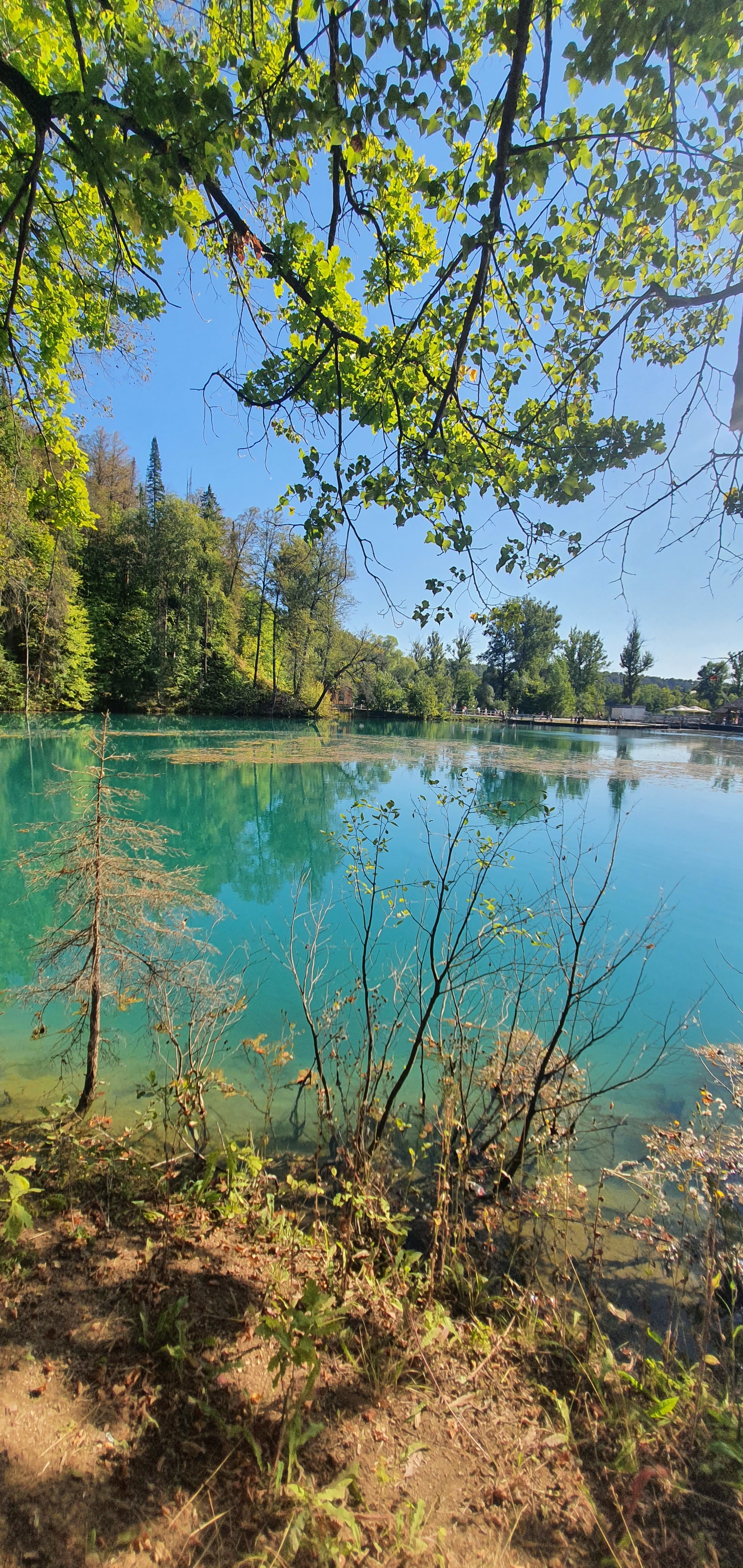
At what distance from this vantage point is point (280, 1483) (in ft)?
4.64

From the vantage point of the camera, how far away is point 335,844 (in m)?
10.3

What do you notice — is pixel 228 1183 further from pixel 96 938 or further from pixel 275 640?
pixel 275 640

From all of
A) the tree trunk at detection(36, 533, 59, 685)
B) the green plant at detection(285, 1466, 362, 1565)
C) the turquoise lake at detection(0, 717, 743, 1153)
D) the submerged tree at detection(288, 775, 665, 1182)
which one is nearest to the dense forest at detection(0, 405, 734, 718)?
the tree trunk at detection(36, 533, 59, 685)

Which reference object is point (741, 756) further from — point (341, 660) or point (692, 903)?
point (692, 903)

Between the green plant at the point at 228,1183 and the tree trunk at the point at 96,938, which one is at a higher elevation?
the tree trunk at the point at 96,938

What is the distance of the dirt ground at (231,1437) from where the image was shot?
4.28 ft

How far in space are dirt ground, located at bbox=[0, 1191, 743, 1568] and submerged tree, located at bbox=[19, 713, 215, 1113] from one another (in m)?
1.55

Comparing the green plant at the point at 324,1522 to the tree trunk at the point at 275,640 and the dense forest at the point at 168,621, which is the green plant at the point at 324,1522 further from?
the tree trunk at the point at 275,640

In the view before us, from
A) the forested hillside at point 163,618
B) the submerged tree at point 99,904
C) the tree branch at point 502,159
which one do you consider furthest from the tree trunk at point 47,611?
the tree branch at point 502,159

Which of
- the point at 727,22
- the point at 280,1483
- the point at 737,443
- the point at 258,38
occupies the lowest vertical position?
the point at 280,1483

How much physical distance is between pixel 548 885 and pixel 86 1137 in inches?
271

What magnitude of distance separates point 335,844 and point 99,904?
6.99m

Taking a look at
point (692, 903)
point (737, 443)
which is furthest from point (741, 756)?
point (737, 443)

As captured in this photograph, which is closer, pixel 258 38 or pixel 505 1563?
pixel 505 1563
